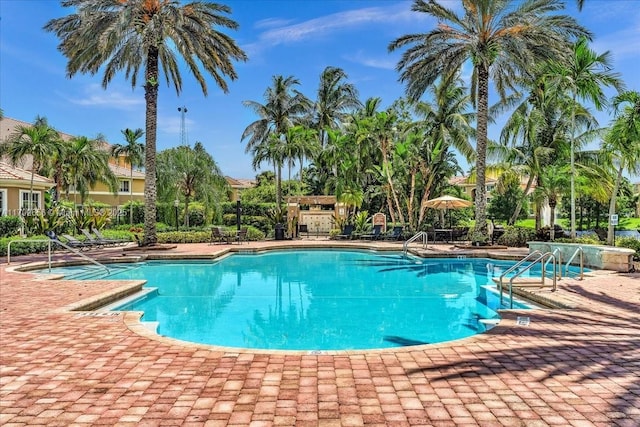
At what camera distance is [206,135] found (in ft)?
104

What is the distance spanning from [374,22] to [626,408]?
1847cm

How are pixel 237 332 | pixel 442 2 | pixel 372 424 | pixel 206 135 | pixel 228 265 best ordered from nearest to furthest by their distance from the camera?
pixel 372 424
pixel 237 332
pixel 228 265
pixel 442 2
pixel 206 135

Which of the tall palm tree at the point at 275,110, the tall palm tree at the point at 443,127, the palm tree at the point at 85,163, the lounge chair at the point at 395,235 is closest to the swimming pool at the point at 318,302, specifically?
the lounge chair at the point at 395,235

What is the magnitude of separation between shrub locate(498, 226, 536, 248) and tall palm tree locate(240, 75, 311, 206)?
55.6 ft

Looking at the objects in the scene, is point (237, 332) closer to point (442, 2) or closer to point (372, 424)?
point (372, 424)

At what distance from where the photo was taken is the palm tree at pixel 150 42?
16.7 meters

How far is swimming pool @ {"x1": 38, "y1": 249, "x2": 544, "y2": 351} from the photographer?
745 cm

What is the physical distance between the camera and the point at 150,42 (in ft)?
57.2

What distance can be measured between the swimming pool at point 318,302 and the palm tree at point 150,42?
276 inches

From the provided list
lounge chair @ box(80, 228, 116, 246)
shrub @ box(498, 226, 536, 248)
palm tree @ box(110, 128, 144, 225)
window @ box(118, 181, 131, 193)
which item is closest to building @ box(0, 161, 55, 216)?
lounge chair @ box(80, 228, 116, 246)

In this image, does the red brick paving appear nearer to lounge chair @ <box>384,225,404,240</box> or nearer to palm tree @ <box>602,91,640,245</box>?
palm tree @ <box>602,91,640,245</box>

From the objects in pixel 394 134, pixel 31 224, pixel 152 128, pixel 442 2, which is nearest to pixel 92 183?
pixel 31 224

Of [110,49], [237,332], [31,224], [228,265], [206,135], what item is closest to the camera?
[237,332]

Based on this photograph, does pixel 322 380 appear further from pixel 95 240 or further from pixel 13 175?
pixel 13 175
